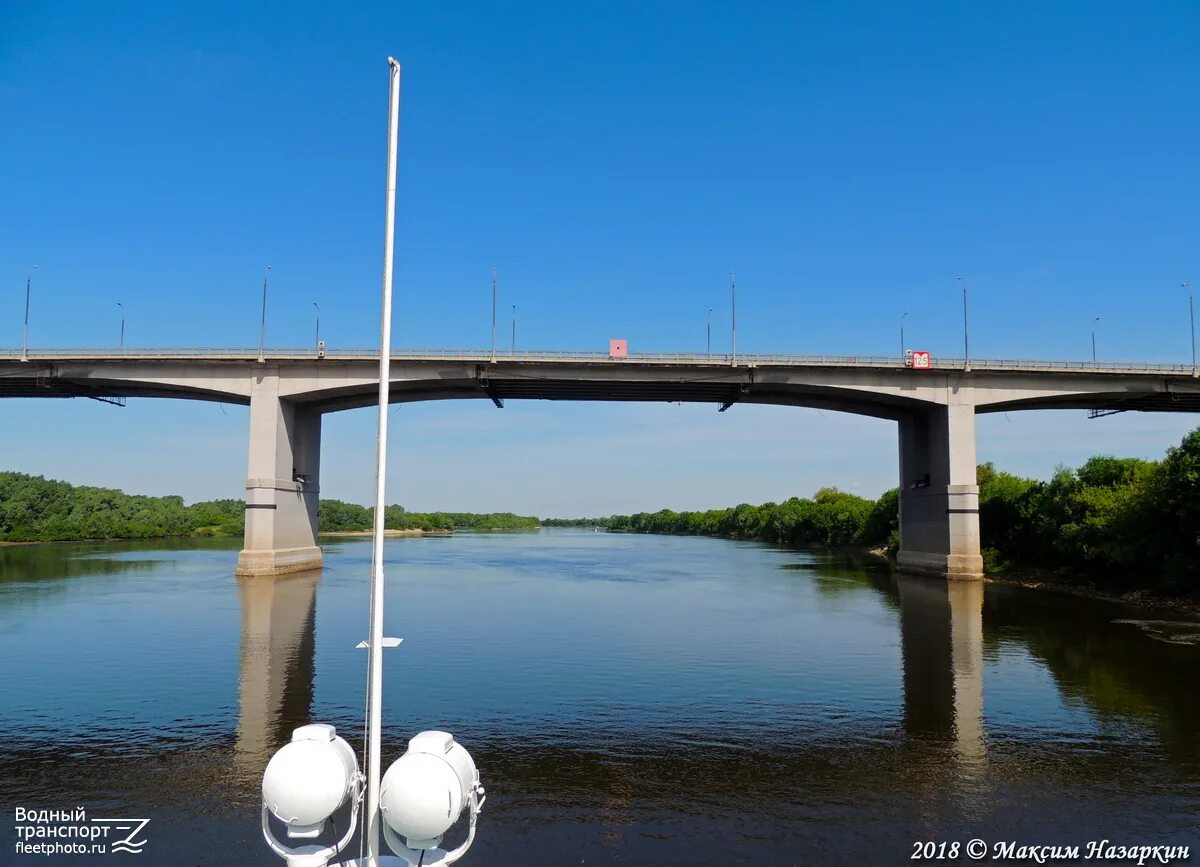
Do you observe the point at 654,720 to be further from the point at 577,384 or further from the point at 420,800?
the point at 577,384

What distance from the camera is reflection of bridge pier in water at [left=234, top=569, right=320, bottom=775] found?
47.1ft

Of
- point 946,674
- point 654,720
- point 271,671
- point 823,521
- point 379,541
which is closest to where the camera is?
point 379,541

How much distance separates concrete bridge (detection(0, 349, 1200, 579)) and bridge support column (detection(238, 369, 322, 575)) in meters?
0.07

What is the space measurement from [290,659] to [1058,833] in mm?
19184

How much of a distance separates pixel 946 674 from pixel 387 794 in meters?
19.0

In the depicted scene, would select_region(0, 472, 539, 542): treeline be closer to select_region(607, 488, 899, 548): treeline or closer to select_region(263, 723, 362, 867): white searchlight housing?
select_region(607, 488, 899, 548): treeline

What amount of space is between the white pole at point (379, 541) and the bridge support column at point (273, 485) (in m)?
46.7

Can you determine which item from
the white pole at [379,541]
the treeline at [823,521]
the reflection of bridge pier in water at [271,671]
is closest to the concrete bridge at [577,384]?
the reflection of bridge pier in water at [271,671]

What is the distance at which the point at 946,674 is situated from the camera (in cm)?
2136

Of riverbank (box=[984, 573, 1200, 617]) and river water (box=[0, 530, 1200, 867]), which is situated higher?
river water (box=[0, 530, 1200, 867])

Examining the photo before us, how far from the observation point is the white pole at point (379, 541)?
21.6ft

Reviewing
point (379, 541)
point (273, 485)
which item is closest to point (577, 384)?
point (273, 485)

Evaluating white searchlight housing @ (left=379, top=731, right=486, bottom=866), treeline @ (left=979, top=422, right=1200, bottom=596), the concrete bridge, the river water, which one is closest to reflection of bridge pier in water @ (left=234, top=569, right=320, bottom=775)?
the river water

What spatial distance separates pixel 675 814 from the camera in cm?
1078
